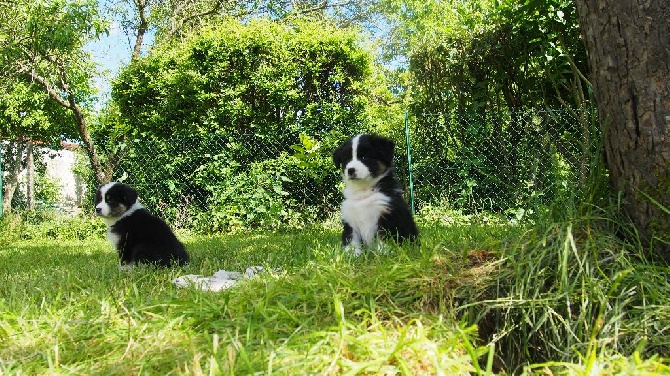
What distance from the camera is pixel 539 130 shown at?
745 cm

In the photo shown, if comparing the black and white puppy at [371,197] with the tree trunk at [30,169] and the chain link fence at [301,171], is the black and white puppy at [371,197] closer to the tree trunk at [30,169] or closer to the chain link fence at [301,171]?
the chain link fence at [301,171]

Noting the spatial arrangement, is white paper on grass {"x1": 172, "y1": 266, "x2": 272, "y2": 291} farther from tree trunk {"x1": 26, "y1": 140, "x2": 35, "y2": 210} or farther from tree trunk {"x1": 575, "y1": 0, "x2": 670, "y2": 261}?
tree trunk {"x1": 26, "y1": 140, "x2": 35, "y2": 210}

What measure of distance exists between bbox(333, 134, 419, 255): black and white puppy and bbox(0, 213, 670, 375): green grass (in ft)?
4.18

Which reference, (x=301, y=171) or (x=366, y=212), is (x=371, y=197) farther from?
(x=301, y=171)

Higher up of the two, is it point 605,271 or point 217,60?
point 217,60

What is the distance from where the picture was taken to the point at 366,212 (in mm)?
4172

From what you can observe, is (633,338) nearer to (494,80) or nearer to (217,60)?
(494,80)

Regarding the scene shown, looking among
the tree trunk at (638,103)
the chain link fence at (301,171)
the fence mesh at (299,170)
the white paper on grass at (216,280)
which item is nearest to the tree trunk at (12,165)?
the fence mesh at (299,170)

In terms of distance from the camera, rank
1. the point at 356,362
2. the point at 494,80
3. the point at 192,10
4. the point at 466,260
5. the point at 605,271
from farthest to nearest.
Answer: the point at 192,10 → the point at 494,80 → the point at 466,260 → the point at 605,271 → the point at 356,362

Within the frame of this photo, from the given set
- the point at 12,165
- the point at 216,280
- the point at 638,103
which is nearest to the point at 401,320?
the point at 638,103

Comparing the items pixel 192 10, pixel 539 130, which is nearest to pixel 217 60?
pixel 539 130

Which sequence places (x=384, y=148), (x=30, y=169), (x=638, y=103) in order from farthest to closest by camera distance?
(x=30, y=169)
(x=384, y=148)
(x=638, y=103)

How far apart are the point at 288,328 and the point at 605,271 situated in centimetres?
140

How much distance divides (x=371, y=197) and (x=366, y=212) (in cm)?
14
